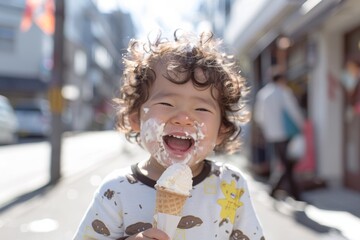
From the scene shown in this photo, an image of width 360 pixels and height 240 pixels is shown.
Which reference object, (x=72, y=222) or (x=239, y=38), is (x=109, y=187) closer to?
(x=72, y=222)

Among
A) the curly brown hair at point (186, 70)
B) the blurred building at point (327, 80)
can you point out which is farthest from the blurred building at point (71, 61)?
the curly brown hair at point (186, 70)

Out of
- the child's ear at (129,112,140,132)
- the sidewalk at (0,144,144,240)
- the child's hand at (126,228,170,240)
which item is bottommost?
the sidewalk at (0,144,144,240)

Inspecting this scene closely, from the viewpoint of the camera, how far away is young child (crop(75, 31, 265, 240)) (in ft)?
5.17

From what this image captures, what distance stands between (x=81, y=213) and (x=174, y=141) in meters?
4.23

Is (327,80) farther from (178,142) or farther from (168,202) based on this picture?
(168,202)

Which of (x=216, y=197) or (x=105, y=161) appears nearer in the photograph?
(x=216, y=197)

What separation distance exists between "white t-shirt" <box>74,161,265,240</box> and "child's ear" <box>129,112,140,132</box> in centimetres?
16

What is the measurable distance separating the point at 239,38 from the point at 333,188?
587 centimetres

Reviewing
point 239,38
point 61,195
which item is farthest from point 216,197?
point 239,38

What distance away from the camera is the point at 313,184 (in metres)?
7.12

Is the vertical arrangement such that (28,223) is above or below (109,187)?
below

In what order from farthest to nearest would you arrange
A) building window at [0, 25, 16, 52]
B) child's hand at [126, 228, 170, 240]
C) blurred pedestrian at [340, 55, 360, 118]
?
building window at [0, 25, 16, 52]
blurred pedestrian at [340, 55, 360, 118]
child's hand at [126, 228, 170, 240]

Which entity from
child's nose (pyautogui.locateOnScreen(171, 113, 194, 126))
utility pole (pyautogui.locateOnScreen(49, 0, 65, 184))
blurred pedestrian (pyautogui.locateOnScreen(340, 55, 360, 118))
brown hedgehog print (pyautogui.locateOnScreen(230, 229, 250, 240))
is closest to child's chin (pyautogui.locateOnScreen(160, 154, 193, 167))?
child's nose (pyautogui.locateOnScreen(171, 113, 194, 126))

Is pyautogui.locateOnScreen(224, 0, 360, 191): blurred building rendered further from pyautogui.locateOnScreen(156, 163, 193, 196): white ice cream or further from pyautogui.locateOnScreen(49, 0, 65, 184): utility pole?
pyautogui.locateOnScreen(156, 163, 193, 196): white ice cream
